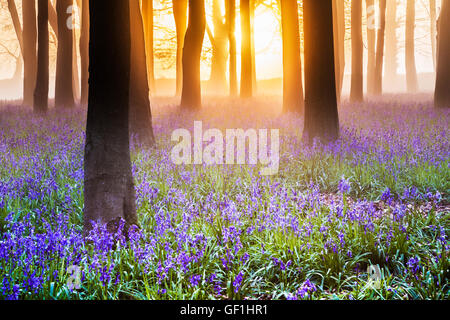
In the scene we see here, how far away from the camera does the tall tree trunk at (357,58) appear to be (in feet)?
60.8

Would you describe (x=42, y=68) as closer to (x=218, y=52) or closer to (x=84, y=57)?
(x=84, y=57)

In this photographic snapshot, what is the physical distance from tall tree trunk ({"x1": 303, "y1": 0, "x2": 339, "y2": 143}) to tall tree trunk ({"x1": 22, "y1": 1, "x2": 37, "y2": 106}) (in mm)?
15596

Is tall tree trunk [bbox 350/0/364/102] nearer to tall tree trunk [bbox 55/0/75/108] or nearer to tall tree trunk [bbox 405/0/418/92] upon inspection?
tall tree trunk [bbox 405/0/418/92]

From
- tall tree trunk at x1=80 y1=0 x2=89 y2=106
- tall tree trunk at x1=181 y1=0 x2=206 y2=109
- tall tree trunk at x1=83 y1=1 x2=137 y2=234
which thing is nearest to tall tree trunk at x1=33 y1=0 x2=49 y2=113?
tall tree trunk at x1=80 y1=0 x2=89 y2=106

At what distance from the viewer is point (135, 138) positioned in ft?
28.4

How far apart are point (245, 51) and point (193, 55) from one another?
5.19 m

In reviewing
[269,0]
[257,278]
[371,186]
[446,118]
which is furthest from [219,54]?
[257,278]

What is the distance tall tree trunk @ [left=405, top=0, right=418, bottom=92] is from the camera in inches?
1120

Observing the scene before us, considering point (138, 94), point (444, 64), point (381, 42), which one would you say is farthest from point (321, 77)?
point (381, 42)

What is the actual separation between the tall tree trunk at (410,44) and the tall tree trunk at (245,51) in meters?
16.6

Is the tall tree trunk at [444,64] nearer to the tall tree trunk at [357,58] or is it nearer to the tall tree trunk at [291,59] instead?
the tall tree trunk at [357,58]

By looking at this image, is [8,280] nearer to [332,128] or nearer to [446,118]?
[332,128]

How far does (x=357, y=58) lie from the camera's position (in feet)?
61.8

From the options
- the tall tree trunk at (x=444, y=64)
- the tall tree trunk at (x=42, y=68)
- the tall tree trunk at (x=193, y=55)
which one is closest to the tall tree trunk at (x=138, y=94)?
the tall tree trunk at (x=193, y=55)
